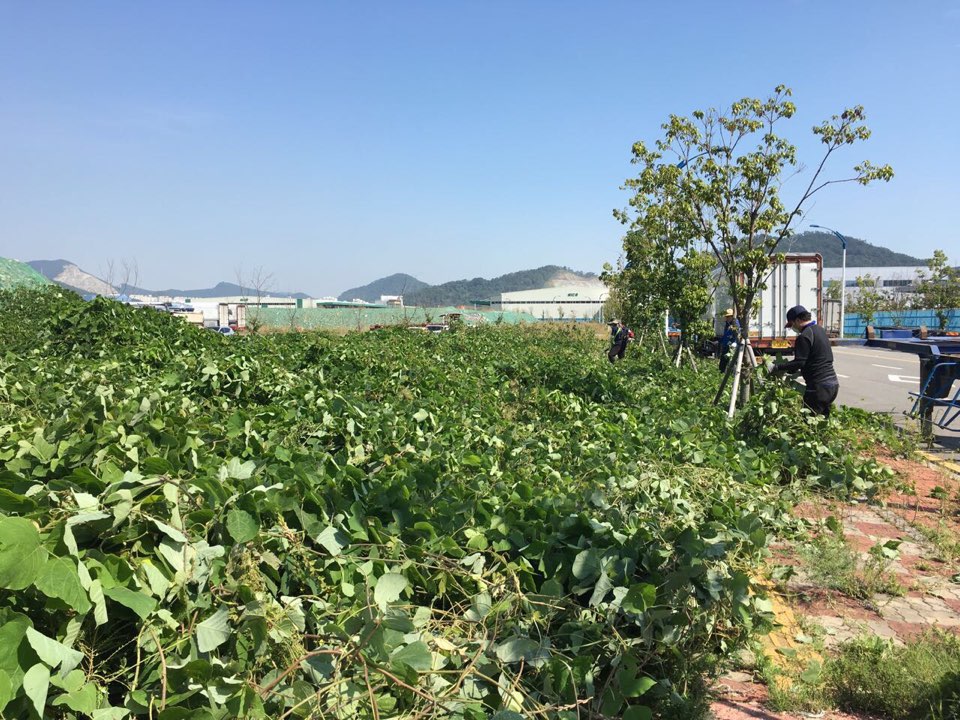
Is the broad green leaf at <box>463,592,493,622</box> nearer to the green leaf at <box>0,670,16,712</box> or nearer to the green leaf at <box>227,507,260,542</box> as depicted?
the green leaf at <box>227,507,260,542</box>

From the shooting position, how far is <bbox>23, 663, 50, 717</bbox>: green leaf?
5.52 ft

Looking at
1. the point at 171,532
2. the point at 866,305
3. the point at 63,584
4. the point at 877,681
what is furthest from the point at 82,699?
the point at 866,305

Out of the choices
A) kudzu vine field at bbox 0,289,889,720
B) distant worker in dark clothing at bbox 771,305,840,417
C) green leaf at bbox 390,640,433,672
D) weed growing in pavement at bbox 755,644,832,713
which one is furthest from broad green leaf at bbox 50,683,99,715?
distant worker in dark clothing at bbox 771,305,840,417

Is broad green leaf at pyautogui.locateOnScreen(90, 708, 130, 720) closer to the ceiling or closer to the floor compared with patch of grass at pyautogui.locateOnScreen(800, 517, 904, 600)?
closer to the ceiling

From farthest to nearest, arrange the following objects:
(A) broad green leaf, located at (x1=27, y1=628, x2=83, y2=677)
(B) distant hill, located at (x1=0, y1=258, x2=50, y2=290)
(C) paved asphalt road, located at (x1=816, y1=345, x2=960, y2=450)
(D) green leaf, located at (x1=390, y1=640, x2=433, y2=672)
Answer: (B) distant hill, located at (x1=0, y1=258, x2=50, y2=290)
(C) paved asphalt road, located at (x1=816, y1=345, x2=960, y2=450)
(D) green leaf, located at (x1=390, y1=640, x2=433, y2=672)
(A) broad green leaf, located at (x1=27, y1=628, x2=83, y2=677)

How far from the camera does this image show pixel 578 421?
702 centimetres

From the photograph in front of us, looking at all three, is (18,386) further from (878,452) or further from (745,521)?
(878,452)

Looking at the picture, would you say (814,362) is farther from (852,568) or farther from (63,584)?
(63,584)

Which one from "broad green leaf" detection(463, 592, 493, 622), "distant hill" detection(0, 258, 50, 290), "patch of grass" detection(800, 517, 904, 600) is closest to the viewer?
"broad green leaf" detection(463, 592, 493, 622)

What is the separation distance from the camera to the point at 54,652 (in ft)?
5.86

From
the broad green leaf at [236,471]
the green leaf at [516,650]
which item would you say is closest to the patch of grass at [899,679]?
the green leaf at [516,650]

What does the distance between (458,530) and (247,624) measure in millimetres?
1156

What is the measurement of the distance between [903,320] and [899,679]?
5249cm

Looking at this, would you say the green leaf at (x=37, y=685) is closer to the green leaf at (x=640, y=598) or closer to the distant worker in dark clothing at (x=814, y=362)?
the green leaf at (x=640, y=598)
